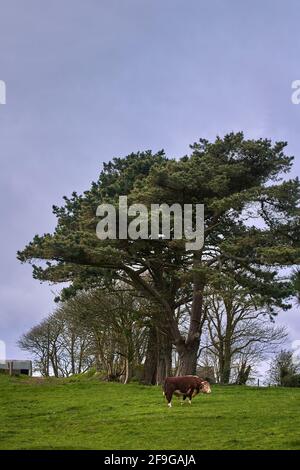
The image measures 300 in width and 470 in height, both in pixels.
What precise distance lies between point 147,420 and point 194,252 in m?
13.6

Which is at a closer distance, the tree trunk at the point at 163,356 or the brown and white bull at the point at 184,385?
the brown and white bull at the point at 184,385

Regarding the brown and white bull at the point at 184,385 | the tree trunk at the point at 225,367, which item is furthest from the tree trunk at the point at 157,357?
the brown and white bull at the point at 184,385

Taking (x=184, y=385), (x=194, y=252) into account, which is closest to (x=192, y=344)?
(x=194, y=252)

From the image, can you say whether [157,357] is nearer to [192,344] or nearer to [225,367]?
[225,367]

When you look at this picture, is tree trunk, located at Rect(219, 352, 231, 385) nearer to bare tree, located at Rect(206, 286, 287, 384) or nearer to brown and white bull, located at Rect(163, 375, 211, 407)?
bare tree, located at Rect(206, 286, 287, 384)

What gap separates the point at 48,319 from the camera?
5169 cm

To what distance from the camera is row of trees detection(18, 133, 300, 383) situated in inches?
1112

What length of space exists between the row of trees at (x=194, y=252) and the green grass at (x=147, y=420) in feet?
16.7

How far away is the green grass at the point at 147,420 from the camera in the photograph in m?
14.2

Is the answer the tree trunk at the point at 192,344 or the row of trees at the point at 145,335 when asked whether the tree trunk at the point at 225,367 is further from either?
the tree trunk at the point at 192,344

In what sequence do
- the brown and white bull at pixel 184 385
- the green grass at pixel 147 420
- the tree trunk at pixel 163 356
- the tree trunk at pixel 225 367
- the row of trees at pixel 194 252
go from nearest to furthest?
the green grass at pixel 147 420 → the brown and white bull at pixel 184 385 → the row of trees at pixel 194 252 → the tree trunk at pixel 163 356 → the tree trunk at pixel 225 367

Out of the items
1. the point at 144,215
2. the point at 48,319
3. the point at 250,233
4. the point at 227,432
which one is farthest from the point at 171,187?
the point at 48,319
